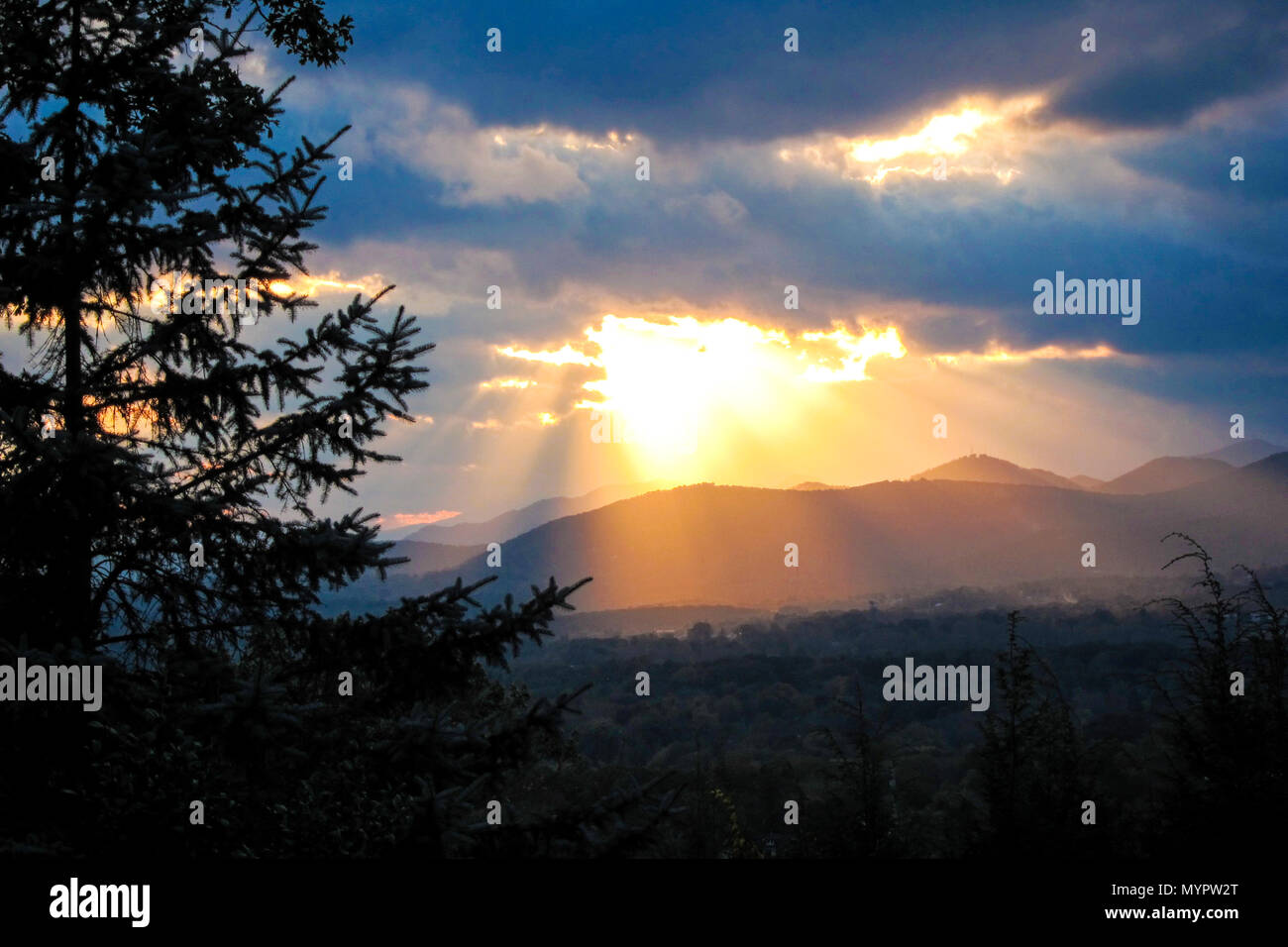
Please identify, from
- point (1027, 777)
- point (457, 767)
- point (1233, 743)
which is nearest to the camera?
point (457, 767)

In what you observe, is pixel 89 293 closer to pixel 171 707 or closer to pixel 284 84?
pixel 284 84
